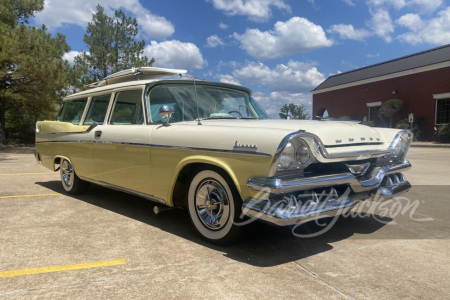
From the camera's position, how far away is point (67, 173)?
18.8ft

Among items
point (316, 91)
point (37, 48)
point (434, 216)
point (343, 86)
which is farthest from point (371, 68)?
point (434, 216)

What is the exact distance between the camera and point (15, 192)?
19.2 feet

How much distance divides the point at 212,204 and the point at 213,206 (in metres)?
0.02

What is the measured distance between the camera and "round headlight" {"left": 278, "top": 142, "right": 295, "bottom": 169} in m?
2.81

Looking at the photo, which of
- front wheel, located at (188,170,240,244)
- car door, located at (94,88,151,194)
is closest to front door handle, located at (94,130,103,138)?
car door, located at (94,88,151,194)

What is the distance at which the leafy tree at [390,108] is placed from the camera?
2733cm

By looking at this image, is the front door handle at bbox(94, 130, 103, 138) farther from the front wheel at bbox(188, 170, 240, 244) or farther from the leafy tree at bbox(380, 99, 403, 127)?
the leafy tree at bbox(380, 99, 403, 127)

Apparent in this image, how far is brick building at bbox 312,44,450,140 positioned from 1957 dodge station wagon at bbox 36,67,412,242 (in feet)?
81.6

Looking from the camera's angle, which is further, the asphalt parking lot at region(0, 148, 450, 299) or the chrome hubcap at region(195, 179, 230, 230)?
the chrome hubcap at region(195, 179, 230, 230)

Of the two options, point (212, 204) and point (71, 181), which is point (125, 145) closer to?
point (212, 204)

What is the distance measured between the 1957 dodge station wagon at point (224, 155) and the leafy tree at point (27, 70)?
39.1 feet

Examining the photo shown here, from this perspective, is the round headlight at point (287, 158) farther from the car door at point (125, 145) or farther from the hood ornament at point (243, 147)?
the car door at point (125, 145)

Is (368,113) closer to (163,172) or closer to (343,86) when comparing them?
(343,86)

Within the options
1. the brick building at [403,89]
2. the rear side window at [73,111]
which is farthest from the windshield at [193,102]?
the brick building at [403,89]
